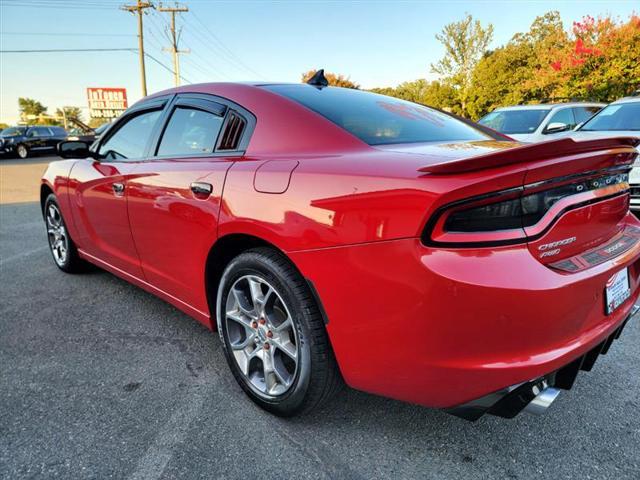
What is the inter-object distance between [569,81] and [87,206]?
20.9 meters

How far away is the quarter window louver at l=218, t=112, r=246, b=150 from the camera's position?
7.22 feet

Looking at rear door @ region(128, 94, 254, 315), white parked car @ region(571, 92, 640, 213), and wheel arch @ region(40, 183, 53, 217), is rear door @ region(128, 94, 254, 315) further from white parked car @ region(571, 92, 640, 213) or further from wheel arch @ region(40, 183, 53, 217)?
white parked car @ region(571, 92, 640, 213)

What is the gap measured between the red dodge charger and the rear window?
0.02 metres

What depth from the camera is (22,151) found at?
20.9 metres

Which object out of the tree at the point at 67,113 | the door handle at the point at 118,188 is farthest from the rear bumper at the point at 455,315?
the tree at the point at 67,113

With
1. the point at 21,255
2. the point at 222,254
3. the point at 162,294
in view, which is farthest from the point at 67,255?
the point at 222,254

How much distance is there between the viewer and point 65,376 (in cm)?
236

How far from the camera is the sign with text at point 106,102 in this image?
45.6 metres

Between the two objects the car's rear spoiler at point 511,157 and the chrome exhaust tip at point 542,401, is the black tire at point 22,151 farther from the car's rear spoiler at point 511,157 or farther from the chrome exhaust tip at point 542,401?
the chrome exhaust tip at point 542,401

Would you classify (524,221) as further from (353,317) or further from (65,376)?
(65,376)

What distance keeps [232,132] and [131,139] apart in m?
1.23

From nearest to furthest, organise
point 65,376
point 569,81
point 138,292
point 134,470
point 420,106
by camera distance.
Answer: point 134,470, point 65,376, point 420,106, point 138,292, point 569,81

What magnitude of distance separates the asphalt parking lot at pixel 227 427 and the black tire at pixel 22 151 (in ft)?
72.4

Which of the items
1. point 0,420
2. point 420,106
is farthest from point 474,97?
point 0,420
